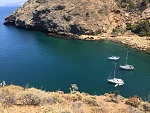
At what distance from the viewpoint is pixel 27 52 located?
79125 mm

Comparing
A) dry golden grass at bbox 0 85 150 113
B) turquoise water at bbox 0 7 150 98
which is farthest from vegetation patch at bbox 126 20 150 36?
dry golden grass at bbox 0 85 150 113

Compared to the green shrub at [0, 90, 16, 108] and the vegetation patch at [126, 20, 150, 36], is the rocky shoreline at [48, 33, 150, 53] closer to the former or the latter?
the vegetation patch at [126, 20, 150, 36]

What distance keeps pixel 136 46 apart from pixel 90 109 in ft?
219

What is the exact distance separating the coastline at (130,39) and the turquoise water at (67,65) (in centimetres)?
362

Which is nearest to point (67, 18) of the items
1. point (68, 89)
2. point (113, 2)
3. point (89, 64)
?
point (113, 2)

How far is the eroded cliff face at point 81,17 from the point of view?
99.3 metres

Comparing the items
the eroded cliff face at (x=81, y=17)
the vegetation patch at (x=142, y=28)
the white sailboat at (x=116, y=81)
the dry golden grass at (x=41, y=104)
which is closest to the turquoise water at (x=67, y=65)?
the white sailboat at (x=116, y=81)

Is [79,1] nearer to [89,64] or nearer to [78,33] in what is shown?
[78,33]

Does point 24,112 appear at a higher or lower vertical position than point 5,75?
higher

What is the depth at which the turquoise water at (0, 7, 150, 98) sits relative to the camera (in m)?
51.2

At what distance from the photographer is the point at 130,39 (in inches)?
3514

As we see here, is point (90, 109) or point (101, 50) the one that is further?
point (101, 50)

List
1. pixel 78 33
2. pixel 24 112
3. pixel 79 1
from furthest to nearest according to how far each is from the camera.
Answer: pixel 79 1 < pixel 78 33 < pixel 24 112

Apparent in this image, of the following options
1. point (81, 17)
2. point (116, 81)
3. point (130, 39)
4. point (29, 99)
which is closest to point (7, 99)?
point (29, 99)
